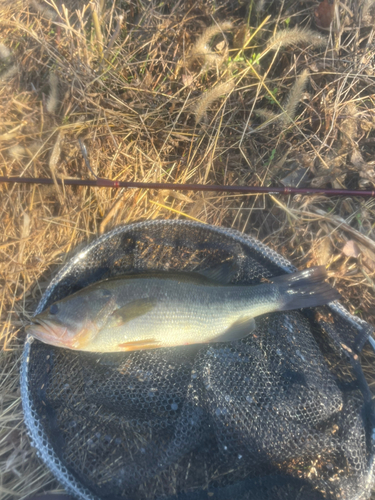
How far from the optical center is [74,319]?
192 centimetres

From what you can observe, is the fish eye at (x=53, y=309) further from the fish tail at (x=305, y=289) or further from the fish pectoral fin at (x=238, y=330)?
the fish tail at (x=305, y=289)

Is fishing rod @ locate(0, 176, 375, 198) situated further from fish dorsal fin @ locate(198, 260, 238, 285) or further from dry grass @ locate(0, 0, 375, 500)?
fish dorsal fin @ locate(198, 260, 238, 285)

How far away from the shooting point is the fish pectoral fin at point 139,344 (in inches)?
77.4

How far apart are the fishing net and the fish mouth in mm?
213

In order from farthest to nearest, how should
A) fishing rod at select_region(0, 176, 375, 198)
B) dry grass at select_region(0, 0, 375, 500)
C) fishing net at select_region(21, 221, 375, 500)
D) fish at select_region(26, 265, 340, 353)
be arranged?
dry grass at select_region(0, 0, 375, 500) → fishing rod at select_region(0, 176, 375, 198) → fish at select_region(26, 265, 340, 353) → fishing net at select_region(21, 221, 375, 500)

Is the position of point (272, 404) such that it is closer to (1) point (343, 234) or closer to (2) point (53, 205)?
(1) point (343, 234)

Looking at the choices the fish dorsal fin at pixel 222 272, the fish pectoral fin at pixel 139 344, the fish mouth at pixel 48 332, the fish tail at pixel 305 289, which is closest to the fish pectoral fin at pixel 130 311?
the fish pectoral fin at pixel 139 344

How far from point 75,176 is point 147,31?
4.19 feet

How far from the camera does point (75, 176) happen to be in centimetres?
246

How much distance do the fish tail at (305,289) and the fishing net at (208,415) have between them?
0.14m

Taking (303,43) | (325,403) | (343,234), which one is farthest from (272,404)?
(303,43)

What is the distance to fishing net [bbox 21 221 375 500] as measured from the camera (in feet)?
5.99

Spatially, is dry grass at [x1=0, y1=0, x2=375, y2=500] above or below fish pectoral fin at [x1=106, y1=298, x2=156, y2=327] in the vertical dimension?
above

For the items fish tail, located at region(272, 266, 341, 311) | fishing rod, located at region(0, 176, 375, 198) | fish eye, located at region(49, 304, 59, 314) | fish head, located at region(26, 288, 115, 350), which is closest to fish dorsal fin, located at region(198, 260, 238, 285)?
fish tail, located at region(272, 266, 341, 311)
